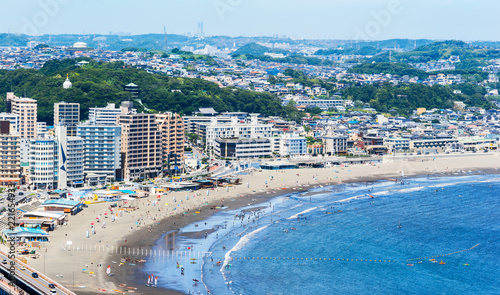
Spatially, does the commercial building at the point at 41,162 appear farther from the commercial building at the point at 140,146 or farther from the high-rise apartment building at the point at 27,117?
the high-rise apartment building at the point at 27,117

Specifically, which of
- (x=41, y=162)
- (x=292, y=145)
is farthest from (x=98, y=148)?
(x=292, y=145)

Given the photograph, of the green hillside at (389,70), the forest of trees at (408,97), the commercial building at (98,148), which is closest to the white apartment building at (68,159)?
the commercial building at (98,148)

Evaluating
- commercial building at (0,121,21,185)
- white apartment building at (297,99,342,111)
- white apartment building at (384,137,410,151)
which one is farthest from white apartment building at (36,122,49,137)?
white apartment building at (297,99,342,111)

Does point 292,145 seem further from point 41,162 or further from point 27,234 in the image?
point 27,234

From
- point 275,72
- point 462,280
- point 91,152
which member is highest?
point 275,72

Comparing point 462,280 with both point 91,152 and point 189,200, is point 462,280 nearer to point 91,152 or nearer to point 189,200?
point 189,200

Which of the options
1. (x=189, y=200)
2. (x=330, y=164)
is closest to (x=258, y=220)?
(x=189, y=200)
